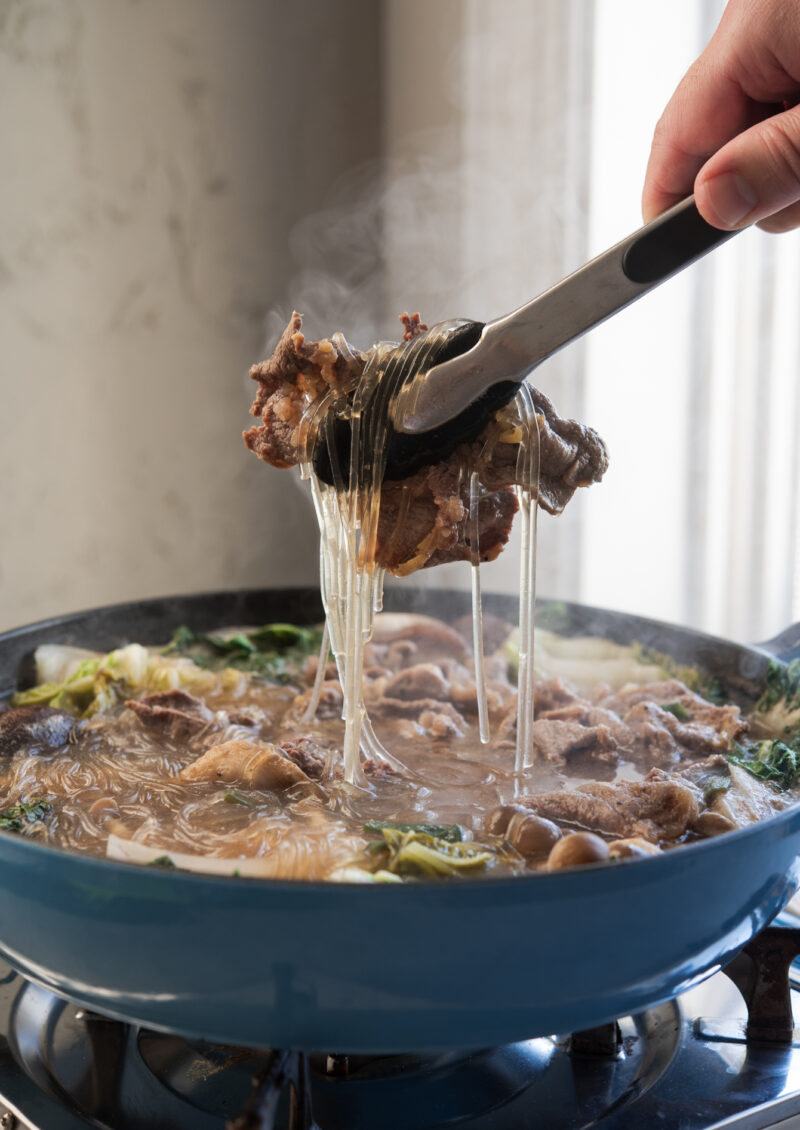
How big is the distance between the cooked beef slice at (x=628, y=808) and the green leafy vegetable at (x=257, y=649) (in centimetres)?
121

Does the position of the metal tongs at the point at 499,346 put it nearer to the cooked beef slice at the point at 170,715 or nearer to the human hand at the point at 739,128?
the human hand at the point at 739,128

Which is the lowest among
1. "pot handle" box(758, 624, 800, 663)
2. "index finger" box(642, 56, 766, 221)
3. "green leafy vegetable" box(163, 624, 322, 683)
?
"green leafy vegetable" box(163, 624, 322, 683)

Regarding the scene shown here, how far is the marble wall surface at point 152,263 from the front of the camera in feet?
15.4

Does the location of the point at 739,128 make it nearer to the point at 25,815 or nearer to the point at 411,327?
the point at 411,327

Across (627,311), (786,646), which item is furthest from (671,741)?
(627,311)

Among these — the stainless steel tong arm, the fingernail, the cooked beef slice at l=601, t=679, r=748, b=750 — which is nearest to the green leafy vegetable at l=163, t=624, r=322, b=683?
the cooked beef slice at l=601, t=679, r=748, b=750

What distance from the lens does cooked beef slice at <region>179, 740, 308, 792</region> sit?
2.00 m

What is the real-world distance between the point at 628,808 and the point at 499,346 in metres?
0.88

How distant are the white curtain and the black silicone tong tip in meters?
1.89

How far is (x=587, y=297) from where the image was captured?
1729mm

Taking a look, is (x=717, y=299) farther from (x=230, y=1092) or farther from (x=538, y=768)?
(x=230, y=1092)

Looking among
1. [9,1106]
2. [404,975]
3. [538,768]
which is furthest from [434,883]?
[538,768]

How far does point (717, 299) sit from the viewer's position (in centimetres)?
375

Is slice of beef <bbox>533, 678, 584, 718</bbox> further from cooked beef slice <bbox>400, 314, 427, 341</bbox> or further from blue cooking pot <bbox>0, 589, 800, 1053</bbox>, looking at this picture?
blue cooking pot <bbox>0, 589, 800, 1053</bbox>
